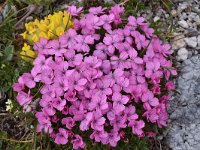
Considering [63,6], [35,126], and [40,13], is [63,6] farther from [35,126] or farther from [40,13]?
[35,126]

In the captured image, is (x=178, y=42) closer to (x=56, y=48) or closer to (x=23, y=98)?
(x=56, y=48)

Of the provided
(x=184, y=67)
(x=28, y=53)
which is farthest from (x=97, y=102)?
(x=184, y=67)

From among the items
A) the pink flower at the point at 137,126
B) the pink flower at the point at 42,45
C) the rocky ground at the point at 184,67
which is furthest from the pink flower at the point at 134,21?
the pink flower at the point at 137,126

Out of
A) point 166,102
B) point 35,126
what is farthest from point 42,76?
point 166,102

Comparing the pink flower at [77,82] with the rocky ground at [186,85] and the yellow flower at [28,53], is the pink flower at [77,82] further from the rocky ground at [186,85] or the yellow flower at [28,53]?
the rocky ground at [186,85]

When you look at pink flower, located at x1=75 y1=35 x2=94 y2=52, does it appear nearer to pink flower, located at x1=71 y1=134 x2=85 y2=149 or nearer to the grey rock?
pink flower, located at x1=71 y1=134 x2=85 y2=149

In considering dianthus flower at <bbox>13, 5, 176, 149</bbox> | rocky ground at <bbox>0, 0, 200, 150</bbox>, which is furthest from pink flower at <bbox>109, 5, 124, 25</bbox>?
rocky ground at <bbox>0, 0, 200, 150</bbox>
